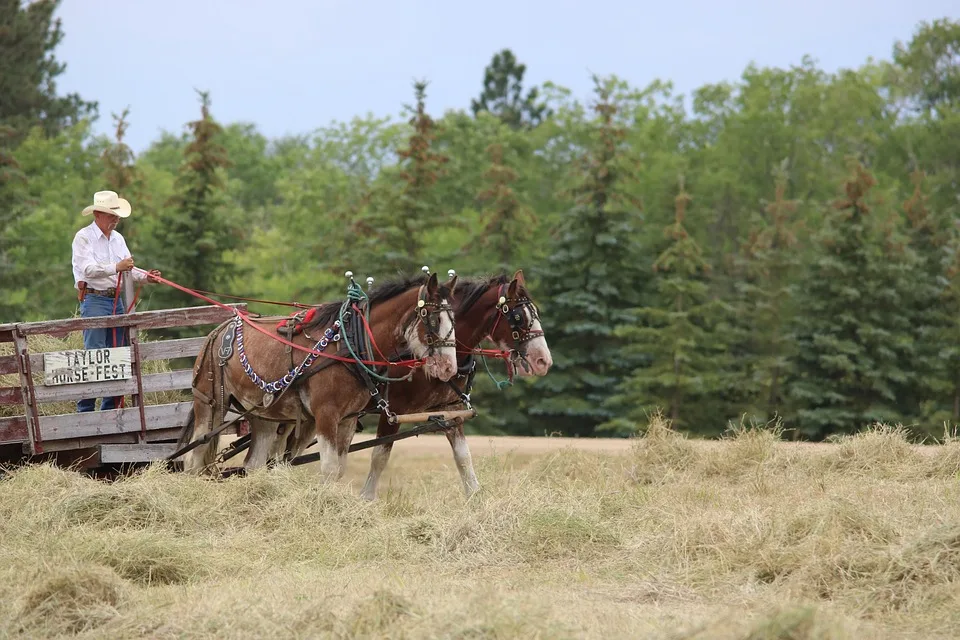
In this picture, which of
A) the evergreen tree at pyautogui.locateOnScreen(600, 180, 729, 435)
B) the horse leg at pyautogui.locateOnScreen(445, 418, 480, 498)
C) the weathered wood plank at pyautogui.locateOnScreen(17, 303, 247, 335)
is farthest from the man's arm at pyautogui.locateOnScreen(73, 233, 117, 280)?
the evergreen tree at pyautogui.locateOnScreen(600, 180, 729, 435)

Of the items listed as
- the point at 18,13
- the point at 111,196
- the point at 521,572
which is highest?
the point at 18,13

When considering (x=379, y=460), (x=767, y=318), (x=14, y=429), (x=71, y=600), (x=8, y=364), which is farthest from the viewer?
(x=767, y=318)

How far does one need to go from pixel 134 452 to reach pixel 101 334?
3.69 ft

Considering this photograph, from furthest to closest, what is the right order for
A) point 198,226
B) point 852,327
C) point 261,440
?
point 198,226 → point 852,327 → point 261,440

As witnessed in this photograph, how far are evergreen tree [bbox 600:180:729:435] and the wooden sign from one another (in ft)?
57.9

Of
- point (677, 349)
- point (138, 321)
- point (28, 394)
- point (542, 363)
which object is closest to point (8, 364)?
point (28, 394)

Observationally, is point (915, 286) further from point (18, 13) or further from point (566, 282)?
point (18, 13)

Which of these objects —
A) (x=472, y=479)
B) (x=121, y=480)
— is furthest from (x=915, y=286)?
(x=121, y=480)

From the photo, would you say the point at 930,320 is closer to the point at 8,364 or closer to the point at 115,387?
the point at 115,387

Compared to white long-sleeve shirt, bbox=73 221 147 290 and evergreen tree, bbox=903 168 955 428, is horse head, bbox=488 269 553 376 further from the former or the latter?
evergreen tree, bbox=903 168 955 428

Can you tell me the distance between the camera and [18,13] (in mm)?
46469

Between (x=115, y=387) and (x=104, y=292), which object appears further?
(x=104, y=292)

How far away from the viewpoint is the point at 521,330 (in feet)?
35.2

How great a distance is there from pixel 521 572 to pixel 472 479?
8.69 feet
